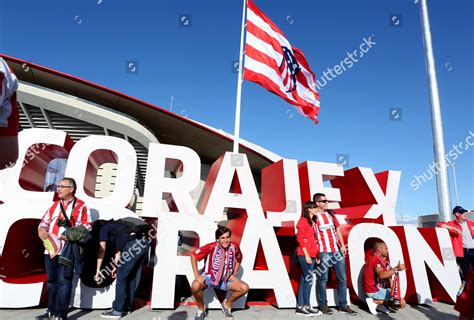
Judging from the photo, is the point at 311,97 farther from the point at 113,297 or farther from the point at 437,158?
the point at 113,297

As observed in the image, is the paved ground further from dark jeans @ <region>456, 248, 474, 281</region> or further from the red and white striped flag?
the red and white striped flag

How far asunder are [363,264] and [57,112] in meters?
14.1

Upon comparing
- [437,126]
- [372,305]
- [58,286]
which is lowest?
[372,305]

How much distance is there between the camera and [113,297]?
437cm

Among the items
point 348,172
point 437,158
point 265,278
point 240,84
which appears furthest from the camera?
point 437,158

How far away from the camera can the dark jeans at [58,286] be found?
11.3 feet

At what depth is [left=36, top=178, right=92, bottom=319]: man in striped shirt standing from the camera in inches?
137

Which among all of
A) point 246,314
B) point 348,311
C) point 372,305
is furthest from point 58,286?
point 372,305

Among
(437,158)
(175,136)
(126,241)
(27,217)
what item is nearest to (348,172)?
(437,158)

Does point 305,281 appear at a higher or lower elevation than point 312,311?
higher

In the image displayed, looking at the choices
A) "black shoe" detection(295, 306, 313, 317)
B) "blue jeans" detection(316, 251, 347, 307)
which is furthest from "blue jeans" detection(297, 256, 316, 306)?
"blue jeans" detection(316, 251, 347, 307)

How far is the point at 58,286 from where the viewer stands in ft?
11.4

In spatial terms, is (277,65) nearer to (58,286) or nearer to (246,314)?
(246,314)

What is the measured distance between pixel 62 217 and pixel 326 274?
3709 mm
